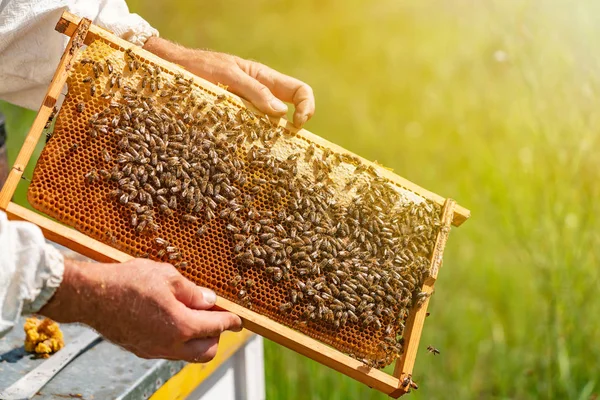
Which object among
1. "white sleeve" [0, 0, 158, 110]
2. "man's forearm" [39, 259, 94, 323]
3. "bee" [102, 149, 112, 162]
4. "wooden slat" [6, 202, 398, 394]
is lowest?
"man's forearm" [39, 259, 94, 323]

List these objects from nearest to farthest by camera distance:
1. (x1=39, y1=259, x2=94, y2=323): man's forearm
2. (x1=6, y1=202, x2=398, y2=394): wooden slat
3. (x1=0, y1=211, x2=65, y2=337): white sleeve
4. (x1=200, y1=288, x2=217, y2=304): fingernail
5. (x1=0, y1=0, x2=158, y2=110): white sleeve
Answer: (x1=0, y1=211, x2=65, y2=337): white sleeve < (x1=39, y1=259, x2=94, y2=323): man's forearm < (x1=6, y1=202, x2=398, y2=394): wooden slat < (x1=200, y1=288, x2=217, y2=304): fingernail < (x1=0, y1=0, x2=158, y2=110): white sleeve

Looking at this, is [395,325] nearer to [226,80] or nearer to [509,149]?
[226,80]

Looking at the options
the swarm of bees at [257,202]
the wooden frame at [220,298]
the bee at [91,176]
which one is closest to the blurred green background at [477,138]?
the wooden frame at [220,298]

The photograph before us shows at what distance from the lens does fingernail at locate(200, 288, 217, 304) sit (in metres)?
2.73

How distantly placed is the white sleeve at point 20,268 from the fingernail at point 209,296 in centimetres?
66

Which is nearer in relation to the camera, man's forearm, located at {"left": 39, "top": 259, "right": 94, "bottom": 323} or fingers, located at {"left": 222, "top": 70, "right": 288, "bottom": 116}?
man's forearm, located at {"left": 39, "top": 259, "right": 94, "bottom": 323}

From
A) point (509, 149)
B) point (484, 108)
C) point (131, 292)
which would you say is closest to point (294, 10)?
point (484, 108)

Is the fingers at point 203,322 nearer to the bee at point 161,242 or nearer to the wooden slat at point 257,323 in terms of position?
the wooden slat at point 257,323

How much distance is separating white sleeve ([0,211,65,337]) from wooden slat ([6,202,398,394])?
9.8 inches

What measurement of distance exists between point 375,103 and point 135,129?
5.44 metres

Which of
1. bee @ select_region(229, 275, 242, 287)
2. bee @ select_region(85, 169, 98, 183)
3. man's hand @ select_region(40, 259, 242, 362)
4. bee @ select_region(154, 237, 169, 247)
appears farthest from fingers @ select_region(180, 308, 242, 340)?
bee @ select_region(85, 169, 98, 183)

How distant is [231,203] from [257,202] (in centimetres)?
16

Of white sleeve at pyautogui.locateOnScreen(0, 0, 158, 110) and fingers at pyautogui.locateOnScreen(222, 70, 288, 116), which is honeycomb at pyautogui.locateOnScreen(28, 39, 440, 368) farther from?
white sleeve at pyautogui.locateOnScreen(0, 0, 158, 110)

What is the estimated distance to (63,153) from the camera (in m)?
2.78
